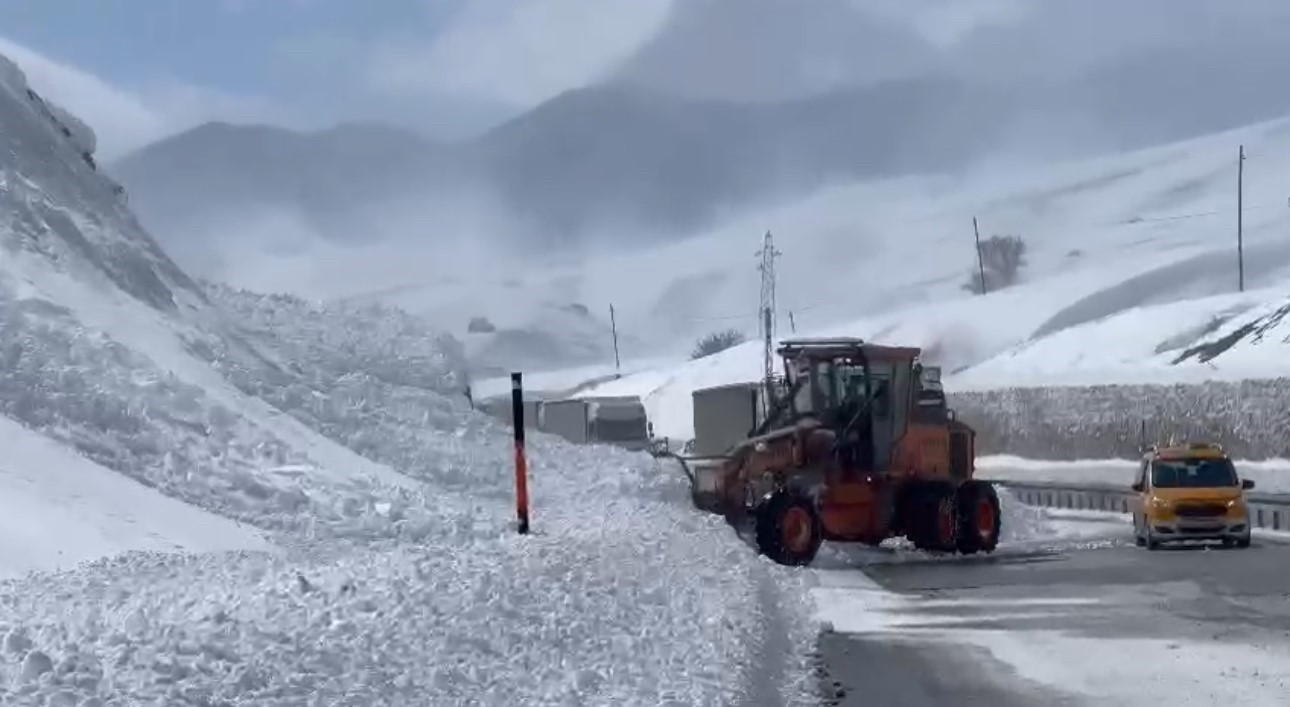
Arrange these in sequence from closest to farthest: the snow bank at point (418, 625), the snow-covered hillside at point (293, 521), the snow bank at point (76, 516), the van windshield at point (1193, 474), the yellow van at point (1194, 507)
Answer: the snow bank at point (418, 625) → the snow-covered hillside at point (293, 521) → the snow bank at point (76, 516) → the yellow van at point (1194, 507) → the van windshield at point (1193, 474)

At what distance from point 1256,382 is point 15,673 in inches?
2322

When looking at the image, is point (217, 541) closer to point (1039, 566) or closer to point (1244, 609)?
point (1244, 609)

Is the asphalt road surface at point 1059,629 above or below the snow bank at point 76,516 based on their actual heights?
below

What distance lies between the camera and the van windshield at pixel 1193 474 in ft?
98.2

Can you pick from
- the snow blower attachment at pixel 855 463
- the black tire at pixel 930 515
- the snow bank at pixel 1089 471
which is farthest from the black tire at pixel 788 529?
the snow bank at pixel 1089 471

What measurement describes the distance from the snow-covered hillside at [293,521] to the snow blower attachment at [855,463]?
129cm

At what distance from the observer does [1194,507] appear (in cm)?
2898

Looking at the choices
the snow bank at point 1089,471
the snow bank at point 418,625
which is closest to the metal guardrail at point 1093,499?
the snow bank at point 1089,471

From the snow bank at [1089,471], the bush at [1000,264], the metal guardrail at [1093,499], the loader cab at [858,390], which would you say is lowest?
the metal guardrail at [1093,499]

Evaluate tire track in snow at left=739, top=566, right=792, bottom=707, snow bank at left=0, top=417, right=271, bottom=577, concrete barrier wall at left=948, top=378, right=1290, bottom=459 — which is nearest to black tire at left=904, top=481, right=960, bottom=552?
tire track in snow at left=739, top=566, right=792, bottom=707

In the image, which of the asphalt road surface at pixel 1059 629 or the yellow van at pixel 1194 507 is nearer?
the asphalt road surface at pixel 1059 629

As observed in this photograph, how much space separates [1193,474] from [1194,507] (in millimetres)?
1366

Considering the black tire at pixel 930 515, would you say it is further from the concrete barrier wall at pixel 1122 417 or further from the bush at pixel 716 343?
the bush at pixel 716 343

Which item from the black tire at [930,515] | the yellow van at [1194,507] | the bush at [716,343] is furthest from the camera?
the bush at [716,343]
